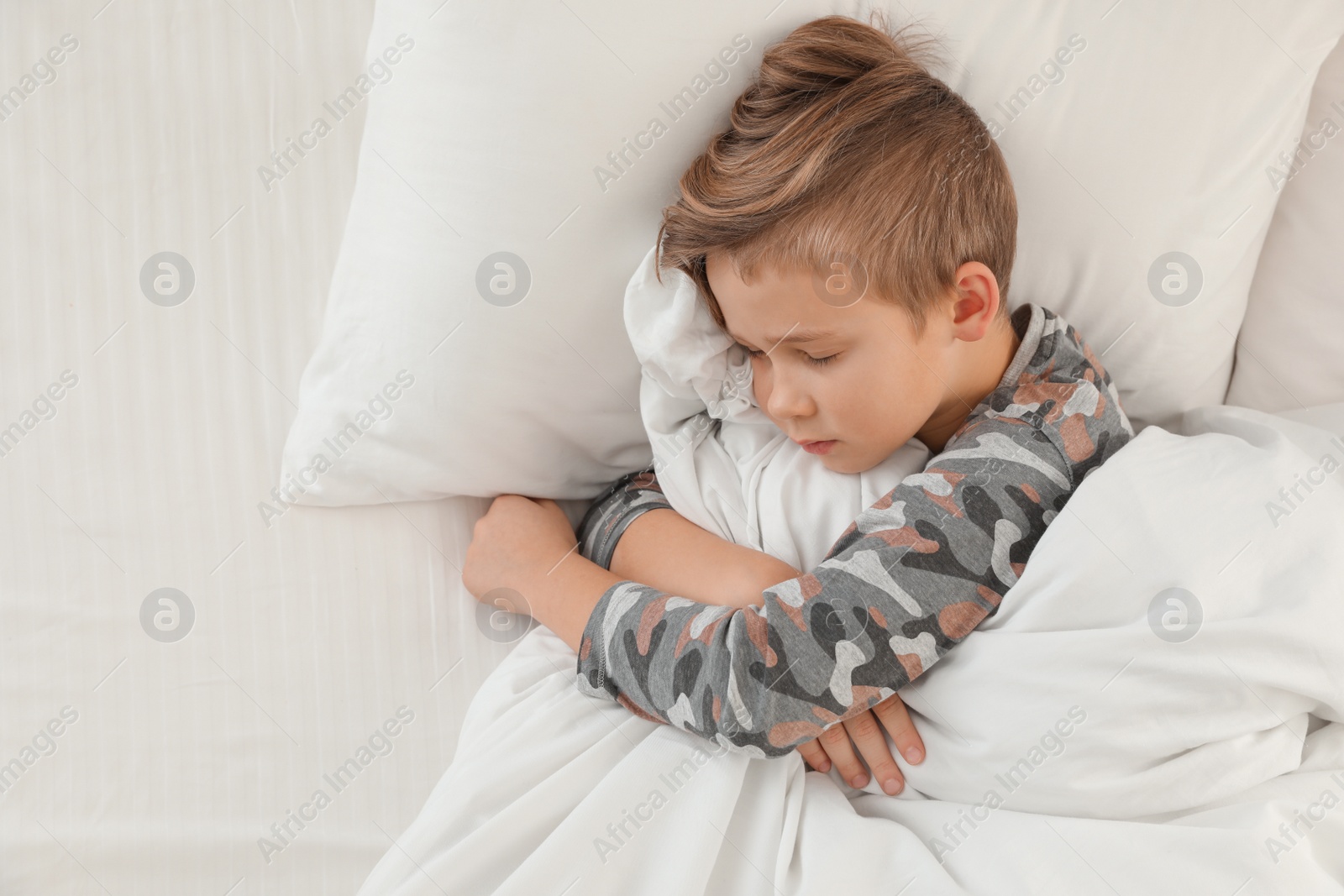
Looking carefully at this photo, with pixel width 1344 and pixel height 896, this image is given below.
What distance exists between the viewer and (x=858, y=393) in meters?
0.81

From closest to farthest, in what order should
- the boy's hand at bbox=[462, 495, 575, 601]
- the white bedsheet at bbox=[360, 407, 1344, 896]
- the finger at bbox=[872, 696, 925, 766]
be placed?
the white bedsheet at bbox=[360, 407, 1344, 896] < the finger at bbox=[872, 696, 925, 766] < the boy's hand at bbox=[462, 495, 575, 601]

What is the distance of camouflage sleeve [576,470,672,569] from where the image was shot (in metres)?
0.98

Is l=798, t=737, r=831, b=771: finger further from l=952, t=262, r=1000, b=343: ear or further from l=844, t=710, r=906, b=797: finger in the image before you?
l=952, t=262, r=1000, b=343: ear

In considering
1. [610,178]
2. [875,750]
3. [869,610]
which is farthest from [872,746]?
[610,178]

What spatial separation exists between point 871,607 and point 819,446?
186 millimetres

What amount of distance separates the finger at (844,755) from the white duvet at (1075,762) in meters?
0.02

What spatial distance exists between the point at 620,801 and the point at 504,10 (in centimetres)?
67

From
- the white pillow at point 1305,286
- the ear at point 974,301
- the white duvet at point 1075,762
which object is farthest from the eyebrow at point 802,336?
the white pillow at point 1305,286

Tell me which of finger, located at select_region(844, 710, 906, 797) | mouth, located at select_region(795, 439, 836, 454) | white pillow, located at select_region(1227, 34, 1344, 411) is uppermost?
mouth, located at select_region(795, 439, 836, 454)

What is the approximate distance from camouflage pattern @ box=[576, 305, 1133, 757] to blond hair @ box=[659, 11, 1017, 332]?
134mm

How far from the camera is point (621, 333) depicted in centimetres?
95

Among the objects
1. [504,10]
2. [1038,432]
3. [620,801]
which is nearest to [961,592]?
[1038,432]

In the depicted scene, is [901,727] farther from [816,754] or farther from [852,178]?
[852,178]

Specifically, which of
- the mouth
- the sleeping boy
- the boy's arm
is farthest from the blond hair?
the boy's arm
